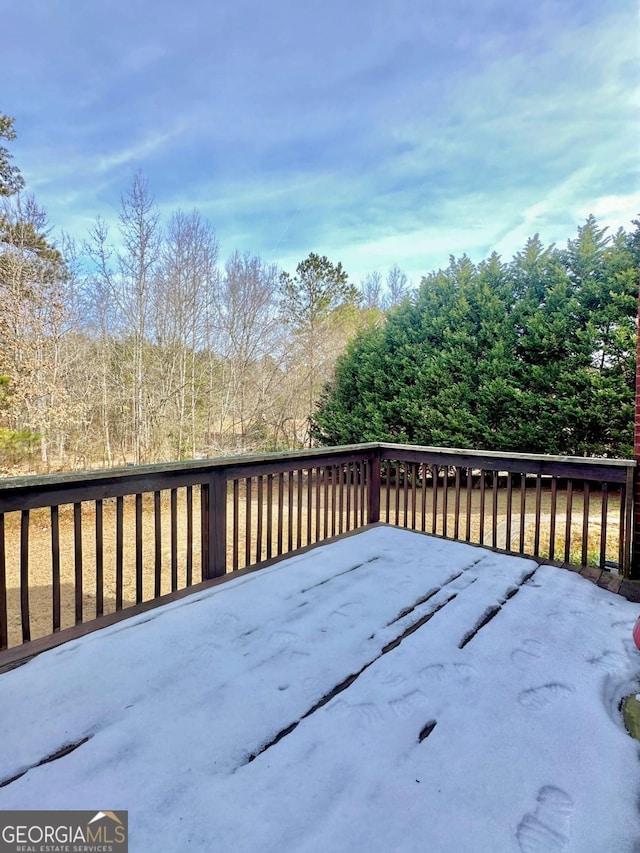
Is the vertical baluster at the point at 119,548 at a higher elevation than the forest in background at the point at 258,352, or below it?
below

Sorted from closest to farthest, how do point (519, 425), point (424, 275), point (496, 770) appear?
point (496, 770) → point (519, 425) → point (424, 275)

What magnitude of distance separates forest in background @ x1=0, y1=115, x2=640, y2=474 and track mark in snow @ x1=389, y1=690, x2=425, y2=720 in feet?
19.3

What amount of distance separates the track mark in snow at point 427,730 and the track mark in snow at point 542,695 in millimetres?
351

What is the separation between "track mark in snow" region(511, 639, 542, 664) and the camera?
68.0 inches

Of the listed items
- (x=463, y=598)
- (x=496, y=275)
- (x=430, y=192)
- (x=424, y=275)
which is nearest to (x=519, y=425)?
(x=496, y=275)

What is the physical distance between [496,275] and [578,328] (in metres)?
1.65

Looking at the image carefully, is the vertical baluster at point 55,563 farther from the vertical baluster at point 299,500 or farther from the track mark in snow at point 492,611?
the track mark in snow at point 492,611

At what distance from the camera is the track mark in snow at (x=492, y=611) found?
1885mm

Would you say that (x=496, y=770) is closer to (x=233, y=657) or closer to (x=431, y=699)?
(x=431, y=699)

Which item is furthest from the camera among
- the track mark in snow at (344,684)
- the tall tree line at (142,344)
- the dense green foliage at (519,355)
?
the tall tree line at (142,344)

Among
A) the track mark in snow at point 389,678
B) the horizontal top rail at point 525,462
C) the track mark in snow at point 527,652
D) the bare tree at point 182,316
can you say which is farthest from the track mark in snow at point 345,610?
the bare tree at point 182,316

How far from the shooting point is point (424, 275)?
809 centimetres

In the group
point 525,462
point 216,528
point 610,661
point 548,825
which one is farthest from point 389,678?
point 525,462

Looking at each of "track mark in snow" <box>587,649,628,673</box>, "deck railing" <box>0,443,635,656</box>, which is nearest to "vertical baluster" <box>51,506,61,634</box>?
"deck railing" <box>0,443,635,656</box>
